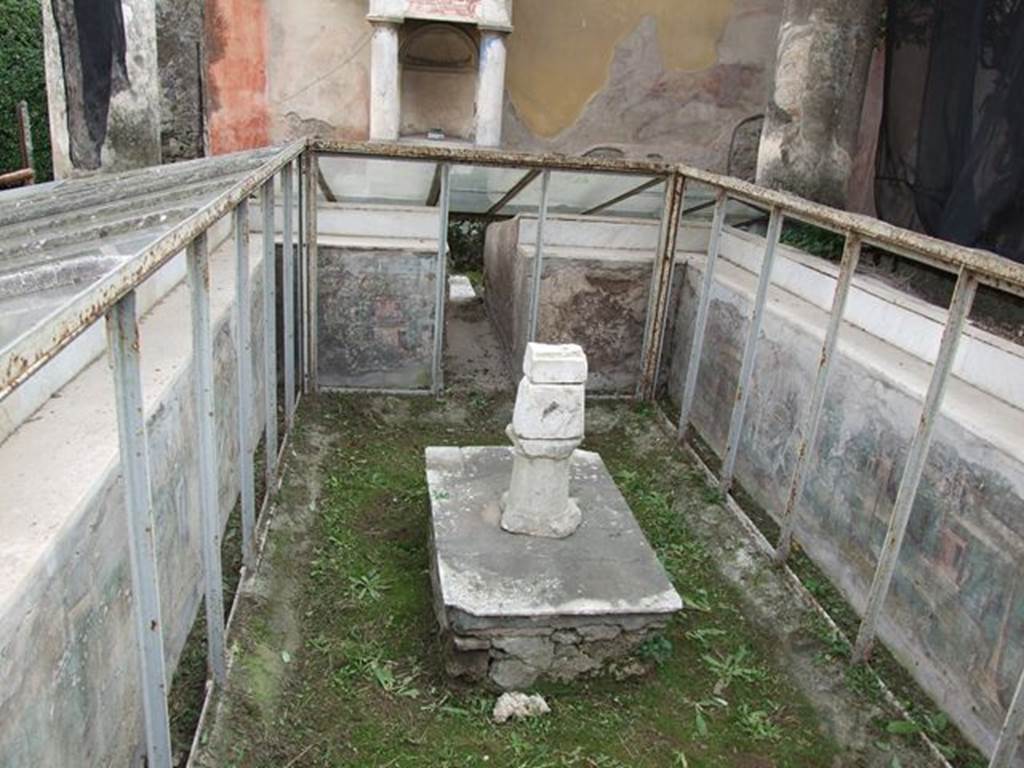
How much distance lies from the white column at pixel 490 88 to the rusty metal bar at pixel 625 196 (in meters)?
2.16

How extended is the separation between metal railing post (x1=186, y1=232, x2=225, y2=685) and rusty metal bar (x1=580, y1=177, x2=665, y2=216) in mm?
4382

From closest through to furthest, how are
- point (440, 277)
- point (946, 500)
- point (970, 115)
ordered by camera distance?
point (946, 500), point (970, 115), point (440, 277)

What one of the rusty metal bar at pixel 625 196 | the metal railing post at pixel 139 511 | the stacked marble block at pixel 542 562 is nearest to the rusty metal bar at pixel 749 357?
the stacked marble block at pixel 542 562

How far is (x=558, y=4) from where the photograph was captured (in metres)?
8.98

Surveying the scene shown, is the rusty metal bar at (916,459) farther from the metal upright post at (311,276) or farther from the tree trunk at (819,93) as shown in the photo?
the metal upright post at (311,276)

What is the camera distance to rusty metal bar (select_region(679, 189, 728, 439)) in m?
5.45

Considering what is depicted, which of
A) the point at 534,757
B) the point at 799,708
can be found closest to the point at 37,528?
the point at 534,757

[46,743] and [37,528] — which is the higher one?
[37,528]

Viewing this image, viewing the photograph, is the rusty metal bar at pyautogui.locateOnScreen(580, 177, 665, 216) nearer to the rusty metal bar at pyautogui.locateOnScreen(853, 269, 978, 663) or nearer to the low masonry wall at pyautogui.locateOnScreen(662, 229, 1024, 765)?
the low masonry wall at pyautogui.locateOnScreen(662, 229, 1024, 765)

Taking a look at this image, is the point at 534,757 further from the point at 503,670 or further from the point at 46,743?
the point at 46,743

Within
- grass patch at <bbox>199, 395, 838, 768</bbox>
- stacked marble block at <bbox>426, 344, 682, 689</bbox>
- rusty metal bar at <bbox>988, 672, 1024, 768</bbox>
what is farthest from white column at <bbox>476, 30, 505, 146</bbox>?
rusty metal bar at <bbox>988, 672, 1024, 768</bbox>

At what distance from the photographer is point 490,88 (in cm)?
863

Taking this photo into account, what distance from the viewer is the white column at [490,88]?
8.52m

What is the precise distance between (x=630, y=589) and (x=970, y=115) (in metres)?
4.21
